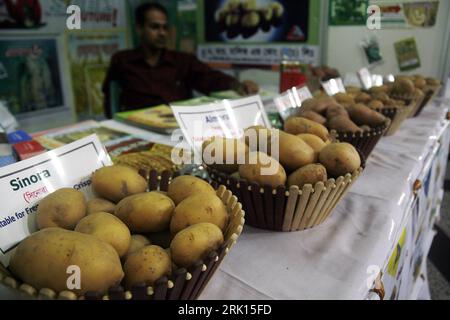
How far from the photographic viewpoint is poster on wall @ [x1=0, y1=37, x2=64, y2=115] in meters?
1.69

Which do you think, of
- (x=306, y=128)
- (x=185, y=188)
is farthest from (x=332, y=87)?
(x=185, y=188)

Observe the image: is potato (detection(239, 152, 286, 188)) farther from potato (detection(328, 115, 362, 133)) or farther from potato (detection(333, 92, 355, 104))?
potato (detection(333, 92, 355, 104))

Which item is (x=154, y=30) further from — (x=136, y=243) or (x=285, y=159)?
(x=136, y=243)

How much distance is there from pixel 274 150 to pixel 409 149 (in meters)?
0.47

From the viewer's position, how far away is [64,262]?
0.99 feet

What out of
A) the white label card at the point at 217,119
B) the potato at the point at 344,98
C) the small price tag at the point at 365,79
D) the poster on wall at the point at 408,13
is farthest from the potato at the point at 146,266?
the poster on wall at the point at 408,13

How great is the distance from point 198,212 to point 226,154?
0.52 feet

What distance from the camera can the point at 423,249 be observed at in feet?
3.42

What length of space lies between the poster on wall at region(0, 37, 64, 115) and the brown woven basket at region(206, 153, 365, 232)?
1.56m

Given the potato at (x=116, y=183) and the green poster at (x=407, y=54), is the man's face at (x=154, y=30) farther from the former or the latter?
the potato at (x=116, y=183)

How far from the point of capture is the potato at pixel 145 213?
15.4 inches

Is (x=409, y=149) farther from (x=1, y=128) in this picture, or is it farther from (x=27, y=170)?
(x=1, y=128)

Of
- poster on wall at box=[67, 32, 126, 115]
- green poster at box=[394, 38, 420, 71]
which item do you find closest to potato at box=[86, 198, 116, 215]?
green poster at box=[394, 38, 420, 71]

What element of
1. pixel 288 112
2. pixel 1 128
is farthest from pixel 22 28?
Answer: pixel 288 112
